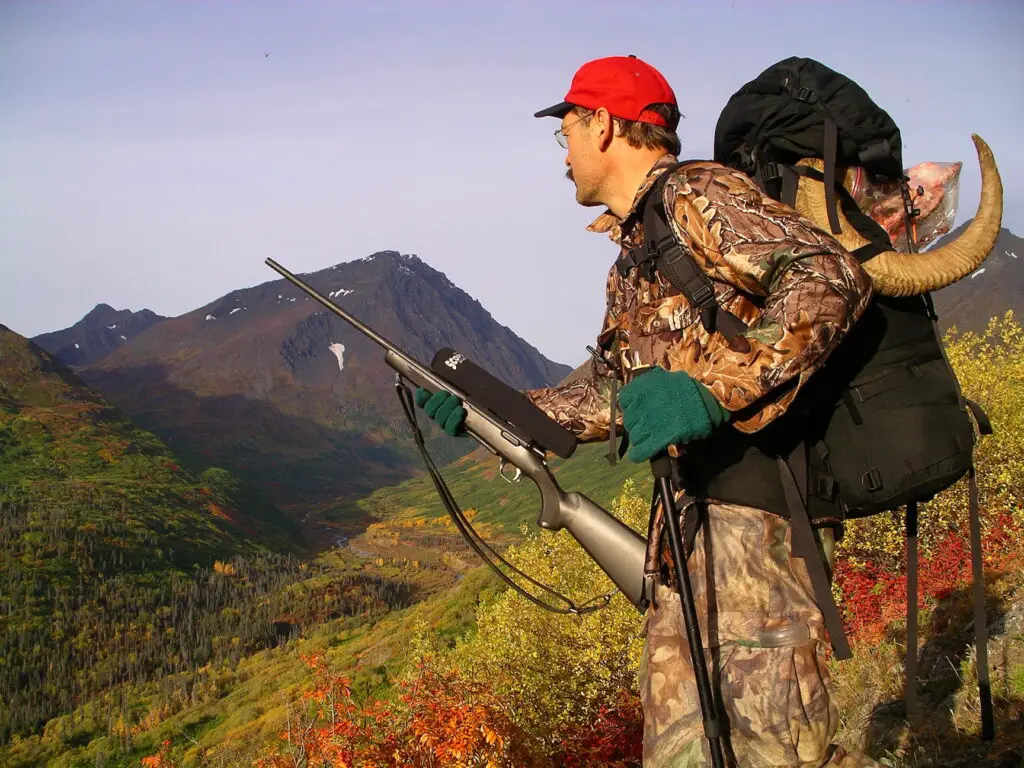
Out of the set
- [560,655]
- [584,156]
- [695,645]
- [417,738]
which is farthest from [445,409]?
[560,655]

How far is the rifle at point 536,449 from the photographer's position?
4.70 meters

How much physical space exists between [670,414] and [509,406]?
5.97 ft

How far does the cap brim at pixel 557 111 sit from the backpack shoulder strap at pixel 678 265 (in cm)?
94

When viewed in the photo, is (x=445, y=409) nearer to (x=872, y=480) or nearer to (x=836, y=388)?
(x=836, y=388)

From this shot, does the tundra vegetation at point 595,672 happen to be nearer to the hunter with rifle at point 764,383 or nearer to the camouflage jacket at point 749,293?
the hunter with rifle at point 764,383

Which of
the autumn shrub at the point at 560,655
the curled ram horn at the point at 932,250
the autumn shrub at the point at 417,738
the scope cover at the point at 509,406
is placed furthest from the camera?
the autumn shrub at the point at 560,655

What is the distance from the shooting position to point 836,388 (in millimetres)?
3883

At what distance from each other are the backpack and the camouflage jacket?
12 centimetres

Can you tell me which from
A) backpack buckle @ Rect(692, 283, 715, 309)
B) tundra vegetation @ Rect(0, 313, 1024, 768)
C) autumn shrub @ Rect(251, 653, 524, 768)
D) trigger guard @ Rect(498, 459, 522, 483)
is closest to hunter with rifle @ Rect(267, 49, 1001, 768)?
backpack buckle @ Rect(692, 283, 715, 309)

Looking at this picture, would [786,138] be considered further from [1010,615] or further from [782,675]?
[1010,615]

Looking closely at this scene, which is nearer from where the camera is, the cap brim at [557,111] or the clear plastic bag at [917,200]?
the clear plastic bag at [917,200]

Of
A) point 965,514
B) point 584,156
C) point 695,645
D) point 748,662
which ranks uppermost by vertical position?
point 584,156

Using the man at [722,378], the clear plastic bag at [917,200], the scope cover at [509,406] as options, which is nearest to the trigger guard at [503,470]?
the scope cover at [509,406]

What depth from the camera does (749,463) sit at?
400 cm
